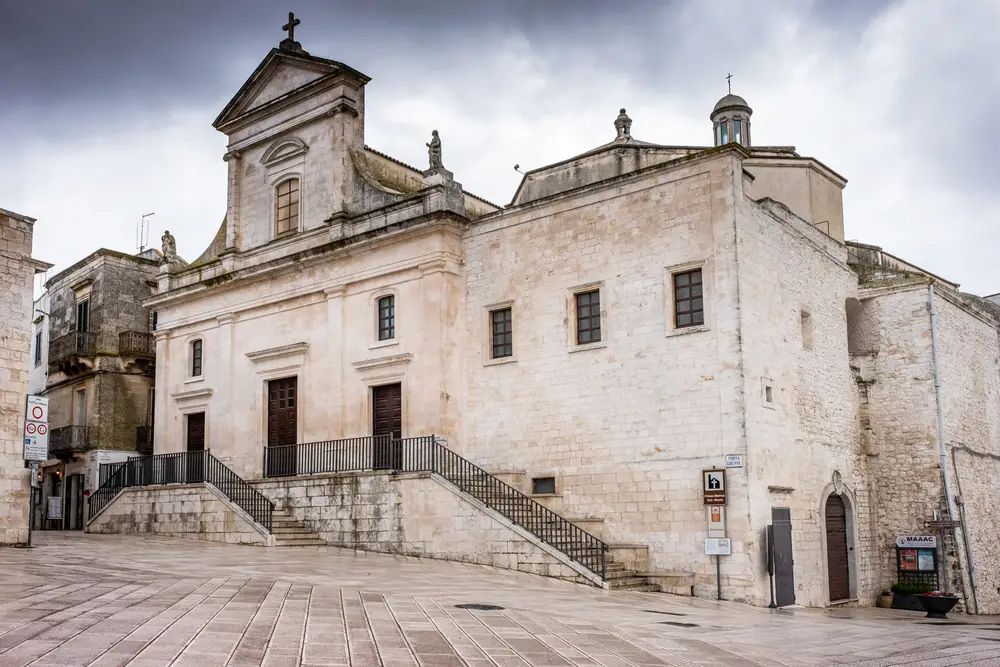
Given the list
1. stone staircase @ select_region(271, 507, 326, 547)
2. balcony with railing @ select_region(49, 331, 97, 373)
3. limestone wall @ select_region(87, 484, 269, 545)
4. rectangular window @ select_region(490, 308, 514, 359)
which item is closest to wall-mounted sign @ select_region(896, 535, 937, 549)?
rectangular window @ select_region(490, 308, 514, 359)

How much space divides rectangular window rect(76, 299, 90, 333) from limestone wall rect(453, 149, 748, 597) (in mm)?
18247

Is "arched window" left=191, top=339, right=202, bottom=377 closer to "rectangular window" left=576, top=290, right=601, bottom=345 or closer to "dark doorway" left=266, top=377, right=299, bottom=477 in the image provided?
"dark doorway" left=266, top=377, right=299, bottom=477

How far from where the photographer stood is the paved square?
8.45 metres

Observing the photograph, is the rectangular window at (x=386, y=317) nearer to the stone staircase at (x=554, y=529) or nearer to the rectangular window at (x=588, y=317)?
the stone staircase at (x=554, y=529)

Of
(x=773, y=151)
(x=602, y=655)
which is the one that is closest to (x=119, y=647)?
(x=602, y=655)

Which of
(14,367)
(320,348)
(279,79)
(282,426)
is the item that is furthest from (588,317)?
(279,79)

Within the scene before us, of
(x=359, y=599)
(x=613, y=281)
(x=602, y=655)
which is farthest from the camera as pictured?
(x=613, y=281)

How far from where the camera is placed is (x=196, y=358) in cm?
2855

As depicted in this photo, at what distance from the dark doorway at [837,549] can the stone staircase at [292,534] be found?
10986mm

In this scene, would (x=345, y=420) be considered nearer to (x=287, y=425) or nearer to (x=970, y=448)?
(x=287, y=425)

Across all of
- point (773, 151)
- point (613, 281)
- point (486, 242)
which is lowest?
point (613, 281)

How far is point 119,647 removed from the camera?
8.15 m

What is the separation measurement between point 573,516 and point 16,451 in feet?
36.2

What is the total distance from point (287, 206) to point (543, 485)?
37.7ft
